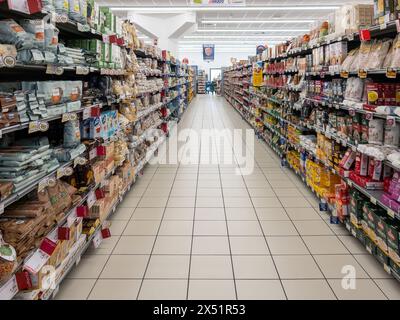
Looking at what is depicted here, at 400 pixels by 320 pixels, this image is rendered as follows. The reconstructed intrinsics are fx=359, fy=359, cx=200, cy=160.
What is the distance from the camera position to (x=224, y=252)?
336 cm

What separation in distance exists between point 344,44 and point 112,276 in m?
3.34

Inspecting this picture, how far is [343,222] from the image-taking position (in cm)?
379

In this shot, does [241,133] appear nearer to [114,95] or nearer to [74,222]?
[114,95]

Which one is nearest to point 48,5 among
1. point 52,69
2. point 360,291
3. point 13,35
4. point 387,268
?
point 52,69

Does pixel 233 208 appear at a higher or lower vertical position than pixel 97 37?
lower

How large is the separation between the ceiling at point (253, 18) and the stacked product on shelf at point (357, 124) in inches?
167

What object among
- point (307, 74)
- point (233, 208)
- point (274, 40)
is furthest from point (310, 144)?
point (274, 40)

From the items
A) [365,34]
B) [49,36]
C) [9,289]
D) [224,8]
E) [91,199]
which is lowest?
[9,289]

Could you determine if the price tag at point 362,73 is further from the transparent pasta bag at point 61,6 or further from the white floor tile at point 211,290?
the transparent pasta bag at point 61,6

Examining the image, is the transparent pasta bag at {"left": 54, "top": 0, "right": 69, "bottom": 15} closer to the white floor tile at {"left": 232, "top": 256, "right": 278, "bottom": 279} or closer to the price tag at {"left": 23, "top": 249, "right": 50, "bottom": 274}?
the price tag at {"left": 23, "top": 249, "right": 50, "bottom": 274}

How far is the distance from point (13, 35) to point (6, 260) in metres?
1.28

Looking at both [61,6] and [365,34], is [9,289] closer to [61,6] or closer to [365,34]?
[61,6]

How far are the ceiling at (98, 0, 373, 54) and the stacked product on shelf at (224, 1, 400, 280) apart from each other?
13.9 ft
